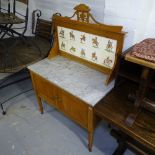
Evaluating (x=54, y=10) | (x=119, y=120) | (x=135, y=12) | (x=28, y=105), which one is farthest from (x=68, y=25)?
(x=28, y=105)

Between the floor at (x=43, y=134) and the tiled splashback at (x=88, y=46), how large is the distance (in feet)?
2.28

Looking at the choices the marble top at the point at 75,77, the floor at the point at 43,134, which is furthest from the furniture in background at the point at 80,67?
the floor at the point at 43,134

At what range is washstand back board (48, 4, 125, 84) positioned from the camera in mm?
1159

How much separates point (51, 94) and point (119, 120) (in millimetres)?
631

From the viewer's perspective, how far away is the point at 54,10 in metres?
1.93

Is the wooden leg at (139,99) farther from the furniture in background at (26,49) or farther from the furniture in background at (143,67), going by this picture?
the furniture in background at (26,49)

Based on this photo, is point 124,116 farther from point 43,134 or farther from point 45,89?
point 43,134

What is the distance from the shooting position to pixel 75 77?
132cm

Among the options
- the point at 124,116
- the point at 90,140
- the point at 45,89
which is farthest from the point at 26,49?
the point at 124,116

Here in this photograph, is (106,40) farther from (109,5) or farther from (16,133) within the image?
(16,133)

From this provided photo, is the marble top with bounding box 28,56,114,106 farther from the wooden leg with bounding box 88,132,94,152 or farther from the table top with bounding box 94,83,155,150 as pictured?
the wooden leg with bounding box 88,132,94,152

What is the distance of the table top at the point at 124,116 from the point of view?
91 centimetres

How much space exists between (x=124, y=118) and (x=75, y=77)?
50 cm

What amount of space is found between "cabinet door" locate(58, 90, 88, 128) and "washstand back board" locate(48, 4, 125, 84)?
0.26 m
